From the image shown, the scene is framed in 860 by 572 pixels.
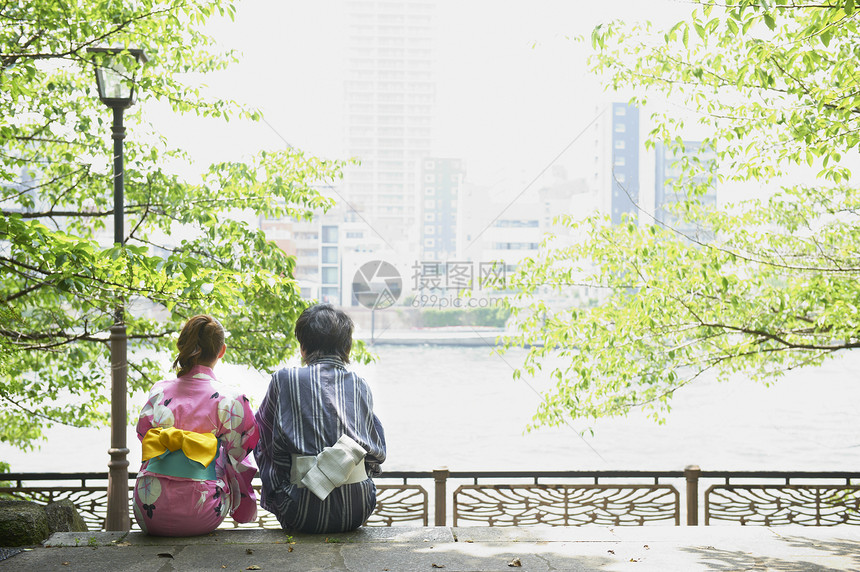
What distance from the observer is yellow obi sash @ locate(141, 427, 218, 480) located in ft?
11.1

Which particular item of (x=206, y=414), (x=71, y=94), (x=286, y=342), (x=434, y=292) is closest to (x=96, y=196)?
(x=71, y=94)

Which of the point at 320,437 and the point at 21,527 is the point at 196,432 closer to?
the point at 320,437

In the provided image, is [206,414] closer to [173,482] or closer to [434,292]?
[173,482]

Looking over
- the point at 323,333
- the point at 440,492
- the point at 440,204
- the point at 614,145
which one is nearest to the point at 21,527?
the point at 323,333

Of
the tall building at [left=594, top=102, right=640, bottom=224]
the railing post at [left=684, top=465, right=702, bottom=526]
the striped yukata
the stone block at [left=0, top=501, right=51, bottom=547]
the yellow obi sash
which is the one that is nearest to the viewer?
the yellow obi sash

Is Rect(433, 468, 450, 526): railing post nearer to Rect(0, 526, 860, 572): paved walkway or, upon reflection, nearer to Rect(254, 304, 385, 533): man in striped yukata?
Rect(0, 526, 860, 572): paved walkway

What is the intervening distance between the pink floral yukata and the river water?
20.8 m

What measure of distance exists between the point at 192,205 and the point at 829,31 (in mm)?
5810

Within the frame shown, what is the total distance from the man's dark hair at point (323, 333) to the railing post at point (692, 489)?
116 inches

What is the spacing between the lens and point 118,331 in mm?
5660

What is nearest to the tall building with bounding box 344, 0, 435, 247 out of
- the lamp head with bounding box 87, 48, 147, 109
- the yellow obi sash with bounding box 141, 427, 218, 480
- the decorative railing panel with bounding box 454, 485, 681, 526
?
the lamp head with bounding box 87, 48, 147, 109

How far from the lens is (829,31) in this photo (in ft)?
11.8

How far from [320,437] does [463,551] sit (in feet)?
2.73

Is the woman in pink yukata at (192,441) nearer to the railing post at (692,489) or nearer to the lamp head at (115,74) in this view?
the lamp head at (115,74)
